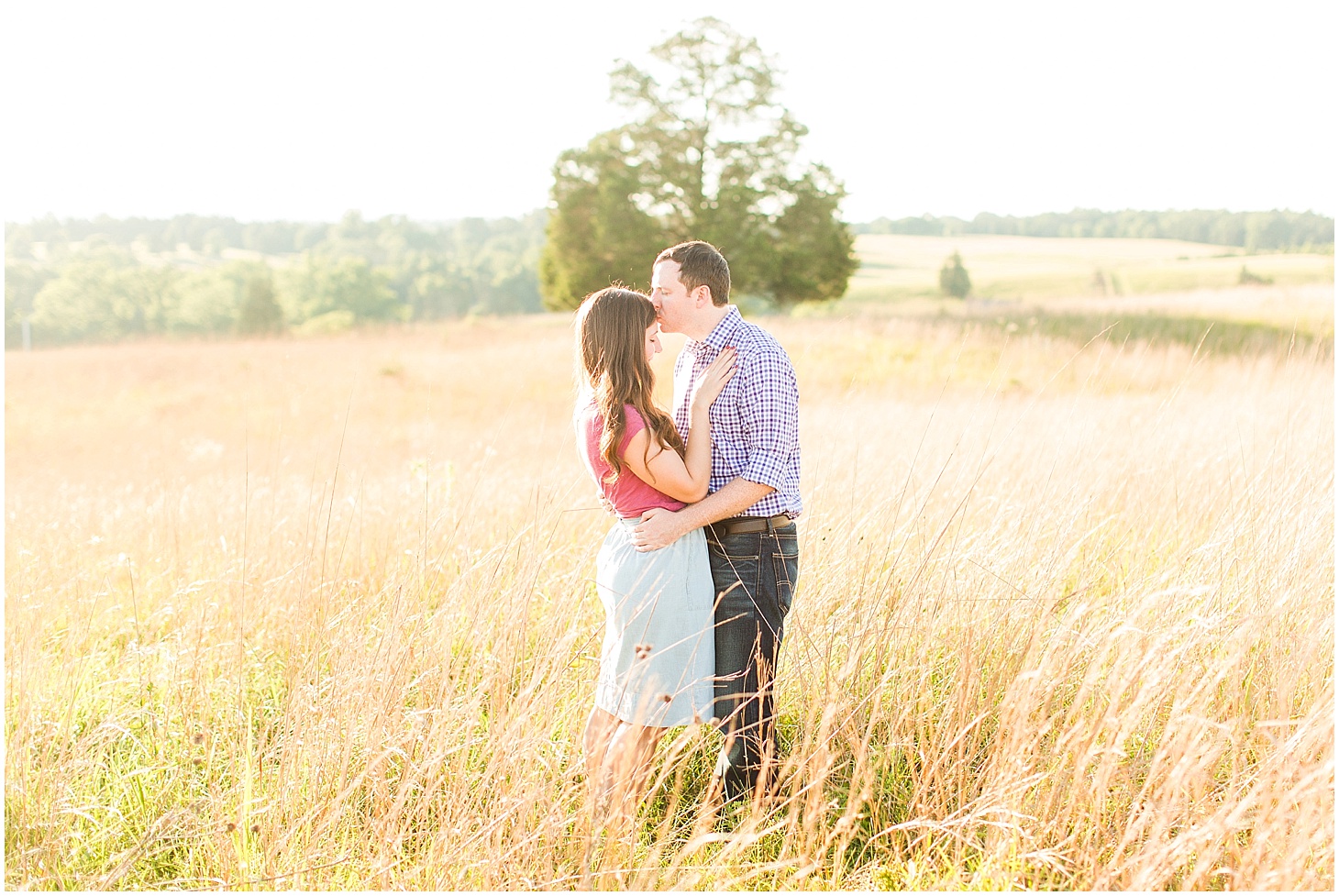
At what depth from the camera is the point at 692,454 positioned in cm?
264

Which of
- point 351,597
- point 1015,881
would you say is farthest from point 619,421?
point 351,597

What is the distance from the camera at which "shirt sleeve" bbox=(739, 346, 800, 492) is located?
2.68 meters

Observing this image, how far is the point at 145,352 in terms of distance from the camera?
967 inches

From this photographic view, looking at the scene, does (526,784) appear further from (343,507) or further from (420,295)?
(420,295)

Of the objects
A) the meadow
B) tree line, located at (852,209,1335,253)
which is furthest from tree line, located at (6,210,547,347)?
the meadow

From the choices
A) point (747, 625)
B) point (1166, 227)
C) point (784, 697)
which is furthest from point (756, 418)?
point (1166, 227)

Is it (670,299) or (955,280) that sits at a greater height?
(955,280)

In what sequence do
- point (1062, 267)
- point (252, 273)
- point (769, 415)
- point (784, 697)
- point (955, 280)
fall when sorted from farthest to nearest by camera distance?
point (252, 273), point (1062, 267), point (955, 280), point (784, 697), point (769, 415)

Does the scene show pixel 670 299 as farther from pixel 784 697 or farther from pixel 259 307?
pixel 259 307

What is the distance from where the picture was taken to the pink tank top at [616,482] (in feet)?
8.64

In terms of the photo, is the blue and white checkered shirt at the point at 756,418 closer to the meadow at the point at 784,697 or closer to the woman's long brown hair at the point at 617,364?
the woman's long brown hair at the point at 617,364

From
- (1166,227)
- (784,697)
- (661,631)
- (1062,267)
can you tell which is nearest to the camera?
(661,631)

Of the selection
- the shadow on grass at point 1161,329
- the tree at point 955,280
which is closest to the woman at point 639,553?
the shadow on grass at point 1161,329

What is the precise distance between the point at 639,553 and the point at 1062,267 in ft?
196
